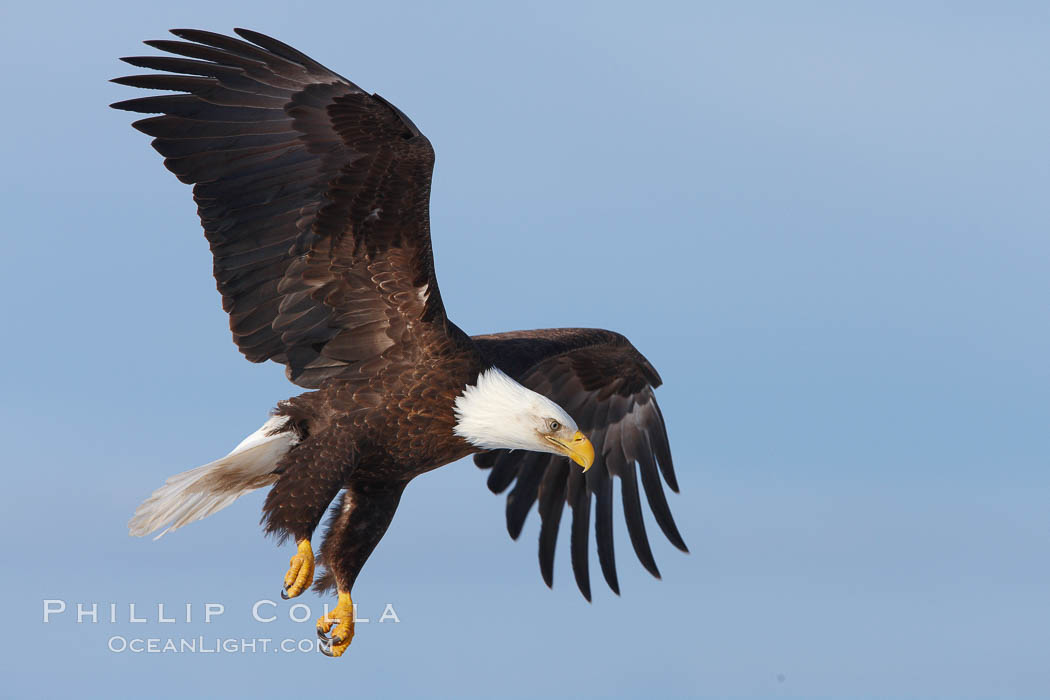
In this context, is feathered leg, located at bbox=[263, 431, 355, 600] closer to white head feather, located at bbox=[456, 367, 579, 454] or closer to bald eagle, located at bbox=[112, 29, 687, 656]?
bald eagle, located at bbox=[112, 29, 687, 656]

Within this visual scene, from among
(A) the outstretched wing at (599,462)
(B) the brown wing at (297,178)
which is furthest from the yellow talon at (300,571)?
(A) the outstretched wing at (599,462)

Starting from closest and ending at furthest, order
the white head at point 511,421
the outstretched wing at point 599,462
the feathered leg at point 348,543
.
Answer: the white head at point 511,421, the feathered leg at point 348,543, the outstretched wing at point 599,462

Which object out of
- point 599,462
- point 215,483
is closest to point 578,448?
point 215,483

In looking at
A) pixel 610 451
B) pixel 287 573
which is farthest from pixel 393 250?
pixel 610 451

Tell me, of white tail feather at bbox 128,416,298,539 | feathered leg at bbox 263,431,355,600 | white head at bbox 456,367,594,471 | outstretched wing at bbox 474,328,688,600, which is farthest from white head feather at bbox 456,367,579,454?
outstretched wing at bbox 474,328,688,600

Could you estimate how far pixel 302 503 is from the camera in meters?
7.79

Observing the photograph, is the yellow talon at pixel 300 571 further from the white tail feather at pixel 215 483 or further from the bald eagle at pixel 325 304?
the white tail feather at pixel 215 483

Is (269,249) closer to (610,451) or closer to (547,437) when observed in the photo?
(547,437)

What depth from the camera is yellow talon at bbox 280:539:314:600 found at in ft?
25.5

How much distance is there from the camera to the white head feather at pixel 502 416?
813 centimetres

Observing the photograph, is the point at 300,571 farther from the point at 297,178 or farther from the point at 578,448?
the point at 297,178

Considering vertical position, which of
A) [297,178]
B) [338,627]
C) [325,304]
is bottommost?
[338,627]

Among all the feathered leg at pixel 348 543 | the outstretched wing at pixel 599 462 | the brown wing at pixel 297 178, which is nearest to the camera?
the brown wing at pixel 297 178

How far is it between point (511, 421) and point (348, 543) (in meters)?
1.26
